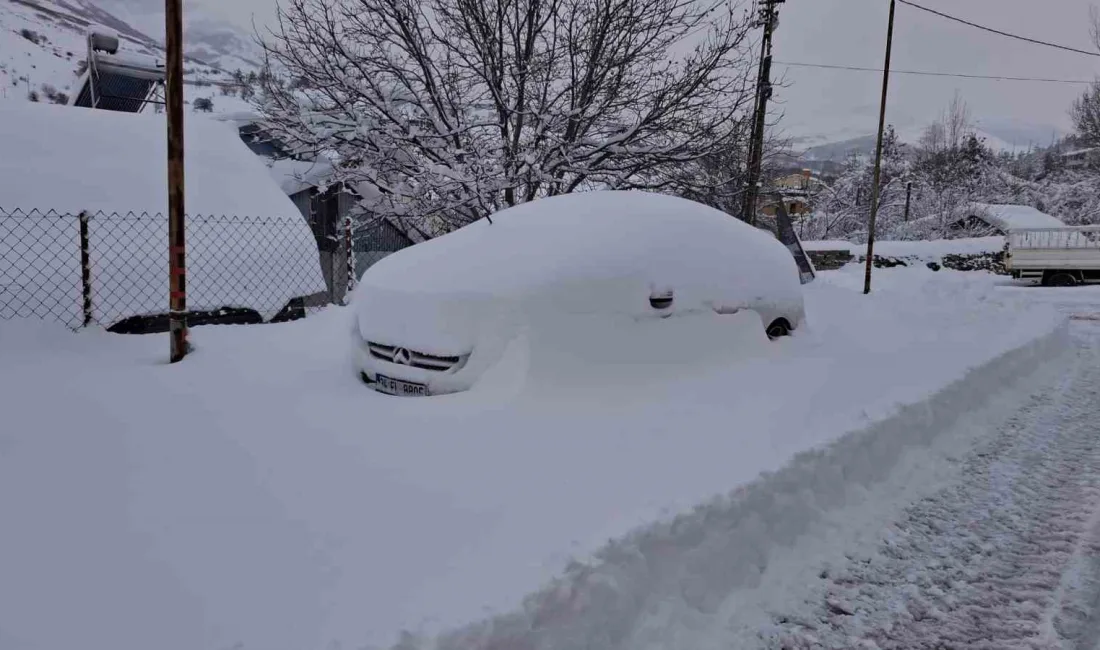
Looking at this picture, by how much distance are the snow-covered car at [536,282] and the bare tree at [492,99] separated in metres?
5.02

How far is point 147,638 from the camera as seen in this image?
1.92 m

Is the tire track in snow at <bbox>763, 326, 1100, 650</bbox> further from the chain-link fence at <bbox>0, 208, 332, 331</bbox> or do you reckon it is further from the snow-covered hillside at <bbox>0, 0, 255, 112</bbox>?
the snow-covered hillside at <bbox>0, 0, 255, 112</bbox>

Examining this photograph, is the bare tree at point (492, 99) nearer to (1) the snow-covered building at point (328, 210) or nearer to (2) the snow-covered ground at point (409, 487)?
(1) the snow-covered building at point (328, 210)

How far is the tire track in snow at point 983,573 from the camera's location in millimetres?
2422

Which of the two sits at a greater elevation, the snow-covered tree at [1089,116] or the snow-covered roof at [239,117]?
the snow-covered tree at [1089,116]

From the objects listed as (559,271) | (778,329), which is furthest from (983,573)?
(778,329)

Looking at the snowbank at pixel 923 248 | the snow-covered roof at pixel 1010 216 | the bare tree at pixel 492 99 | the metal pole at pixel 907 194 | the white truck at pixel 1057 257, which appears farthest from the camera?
the metal pole at pixel 907 194

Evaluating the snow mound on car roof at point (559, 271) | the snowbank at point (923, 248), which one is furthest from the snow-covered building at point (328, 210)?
the snowbank at point (923, 248)

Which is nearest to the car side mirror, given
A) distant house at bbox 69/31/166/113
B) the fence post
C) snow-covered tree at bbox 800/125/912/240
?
the fence post

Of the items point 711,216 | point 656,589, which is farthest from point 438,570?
point 711,216

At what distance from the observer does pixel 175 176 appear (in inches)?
195

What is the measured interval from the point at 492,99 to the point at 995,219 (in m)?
32.1

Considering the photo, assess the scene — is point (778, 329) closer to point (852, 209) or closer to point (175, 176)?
point (175, 176)

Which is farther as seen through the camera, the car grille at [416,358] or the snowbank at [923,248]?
the snowbank at [923,248]
